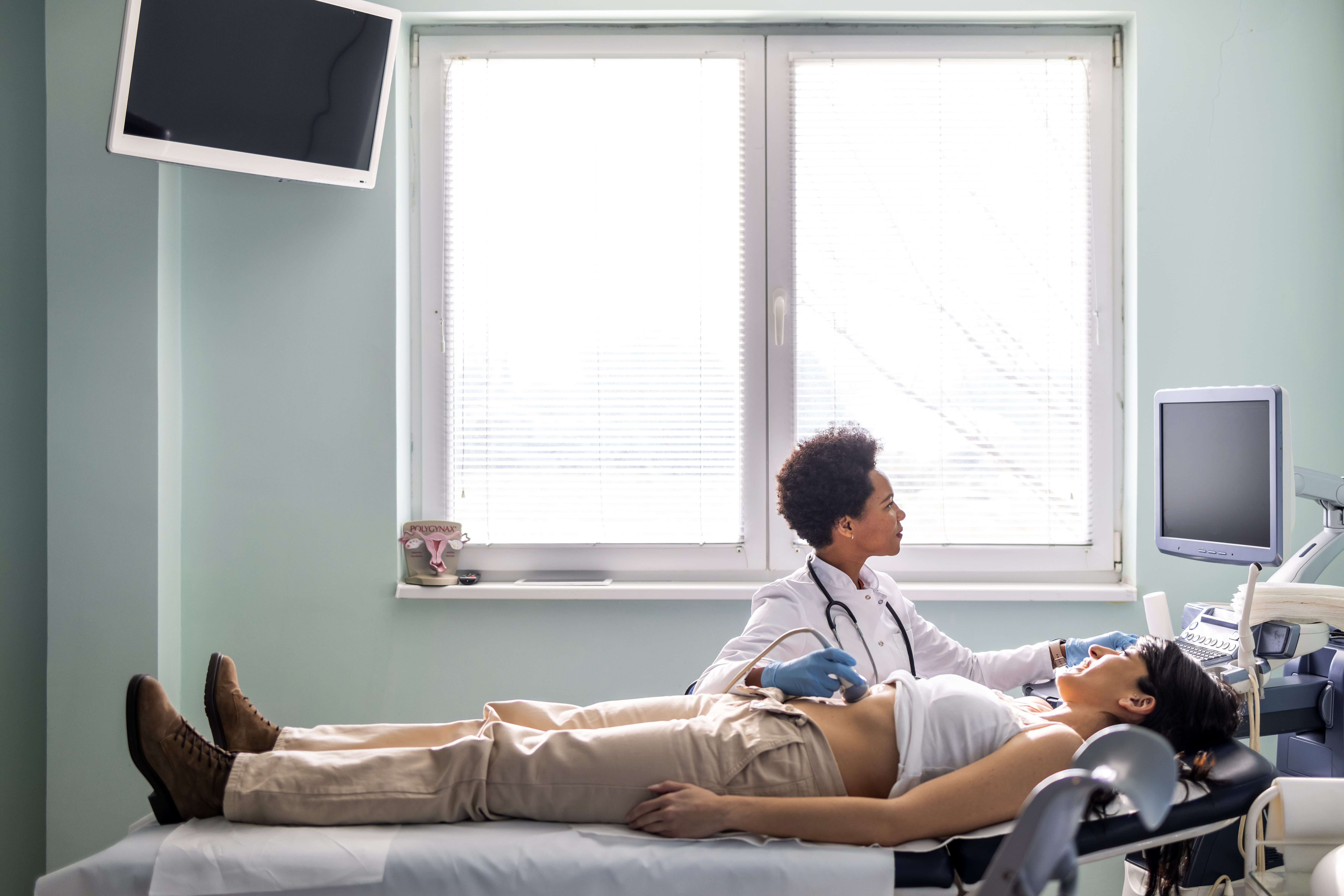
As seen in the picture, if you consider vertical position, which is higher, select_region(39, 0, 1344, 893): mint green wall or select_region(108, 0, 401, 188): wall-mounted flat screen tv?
select_region(108, 0, 401, 188): wall-mounted flat screen tv

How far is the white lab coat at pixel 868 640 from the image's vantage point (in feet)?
5.00

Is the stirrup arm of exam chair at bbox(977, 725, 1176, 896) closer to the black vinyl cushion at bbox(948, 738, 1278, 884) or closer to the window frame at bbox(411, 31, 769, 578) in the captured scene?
the black vinyl cushion at bbox(948, 738, 1278, 884)

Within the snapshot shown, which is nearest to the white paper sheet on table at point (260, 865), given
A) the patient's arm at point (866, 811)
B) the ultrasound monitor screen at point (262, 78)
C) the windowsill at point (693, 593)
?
the patient's arm at point (866, 811)

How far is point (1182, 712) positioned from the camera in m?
1.30

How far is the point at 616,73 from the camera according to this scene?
7.55 ft

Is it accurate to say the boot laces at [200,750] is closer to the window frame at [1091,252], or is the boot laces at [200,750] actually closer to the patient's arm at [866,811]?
the patient's arm at [866,811]

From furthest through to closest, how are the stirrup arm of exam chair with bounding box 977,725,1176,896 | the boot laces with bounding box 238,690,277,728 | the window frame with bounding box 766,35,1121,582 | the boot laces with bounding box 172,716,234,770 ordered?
the window frame with bounding box 766,35,1121,582
the boot laces with bounding box 238,690,277,728
the boot laces with bounding box 172,716,234,770
the stirrup arm of exam chair with bounding box 977,725,1176,896

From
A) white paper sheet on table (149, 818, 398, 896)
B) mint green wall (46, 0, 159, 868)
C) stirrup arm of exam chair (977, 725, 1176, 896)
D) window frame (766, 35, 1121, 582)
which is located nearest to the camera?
stirrup arm of exam chair (977, 725, 1176, 896)

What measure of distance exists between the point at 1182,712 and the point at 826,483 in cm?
71

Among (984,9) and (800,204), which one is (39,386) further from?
(984,9)

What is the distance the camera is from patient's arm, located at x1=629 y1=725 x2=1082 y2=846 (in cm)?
114

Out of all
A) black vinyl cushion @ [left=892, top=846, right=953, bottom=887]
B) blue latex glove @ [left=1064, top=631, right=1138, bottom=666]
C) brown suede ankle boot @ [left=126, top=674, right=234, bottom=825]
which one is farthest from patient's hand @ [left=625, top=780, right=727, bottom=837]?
blue latex glove @ [left=1064, top=631, right=1138, bottom=666]

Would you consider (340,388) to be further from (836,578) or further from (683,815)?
(683,815)

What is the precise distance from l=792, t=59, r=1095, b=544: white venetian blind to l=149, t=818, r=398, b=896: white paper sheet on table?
5.24 feet
